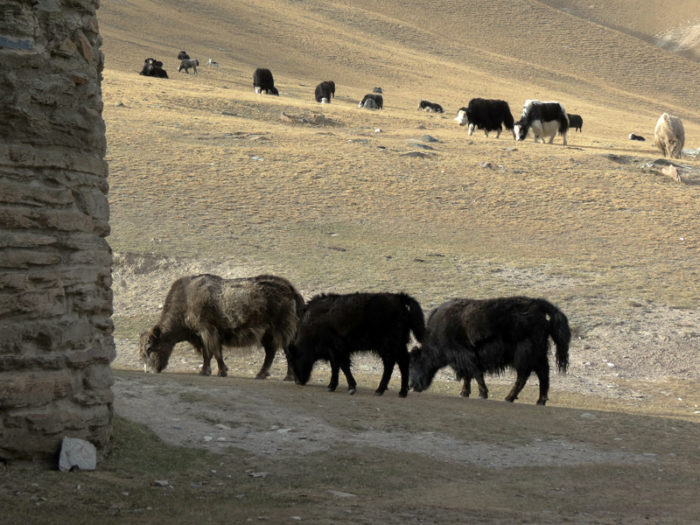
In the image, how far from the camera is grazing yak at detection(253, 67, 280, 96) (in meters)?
41.6

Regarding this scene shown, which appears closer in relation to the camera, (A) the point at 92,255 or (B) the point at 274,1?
(A) the point at 92,255

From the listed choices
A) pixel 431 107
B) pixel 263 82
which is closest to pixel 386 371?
pixel 263 82

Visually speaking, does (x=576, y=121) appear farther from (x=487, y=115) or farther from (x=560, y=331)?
(x=560, y=331)

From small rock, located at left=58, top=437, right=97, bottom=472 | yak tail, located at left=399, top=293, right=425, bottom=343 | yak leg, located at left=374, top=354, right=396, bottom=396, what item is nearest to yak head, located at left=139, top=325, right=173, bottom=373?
yak leg, located at left=374, top=354, right=396, bottom=396

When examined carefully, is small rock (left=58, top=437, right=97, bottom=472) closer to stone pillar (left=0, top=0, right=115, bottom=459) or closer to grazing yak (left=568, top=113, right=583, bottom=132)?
stone pillar (left=0, top=0, right=115, bottom=459)

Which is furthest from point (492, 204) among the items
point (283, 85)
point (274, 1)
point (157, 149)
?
point (274, 1)

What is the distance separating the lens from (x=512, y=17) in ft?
285

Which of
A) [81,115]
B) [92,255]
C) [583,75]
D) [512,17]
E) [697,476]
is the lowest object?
[697,476]

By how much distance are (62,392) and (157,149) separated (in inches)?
699

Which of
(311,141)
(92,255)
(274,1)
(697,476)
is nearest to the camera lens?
(92,255)

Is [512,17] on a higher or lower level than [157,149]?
higher

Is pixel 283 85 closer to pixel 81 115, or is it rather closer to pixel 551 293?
pixel 551 293

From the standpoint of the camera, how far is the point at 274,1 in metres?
80.3

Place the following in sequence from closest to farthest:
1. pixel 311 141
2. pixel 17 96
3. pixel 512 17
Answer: pixel 17 96 < pixel 311 141 < pixel 512 17
